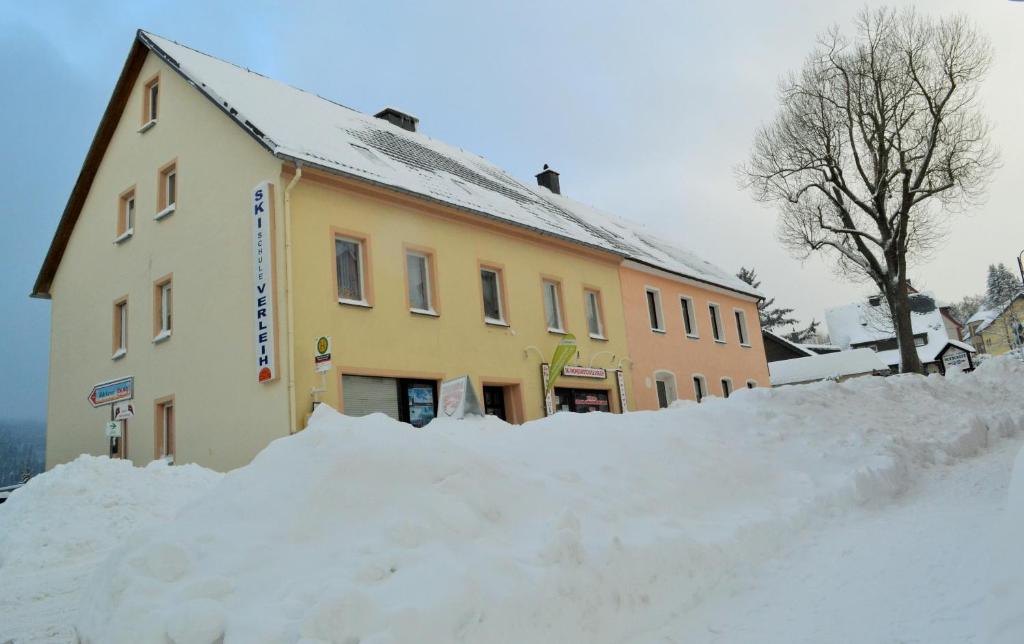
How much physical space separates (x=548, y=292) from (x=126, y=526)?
12.2 metres

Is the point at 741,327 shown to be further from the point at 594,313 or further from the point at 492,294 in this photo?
the point at 492,294

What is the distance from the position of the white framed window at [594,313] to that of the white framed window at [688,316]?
5.33 meters

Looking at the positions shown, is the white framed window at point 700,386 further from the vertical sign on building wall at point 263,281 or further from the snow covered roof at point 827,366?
the snow covered roof at point 827,366

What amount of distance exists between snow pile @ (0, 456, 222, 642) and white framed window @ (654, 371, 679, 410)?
14.5 m

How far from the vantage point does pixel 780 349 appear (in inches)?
1991

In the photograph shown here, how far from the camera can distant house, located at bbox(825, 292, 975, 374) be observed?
59.4m

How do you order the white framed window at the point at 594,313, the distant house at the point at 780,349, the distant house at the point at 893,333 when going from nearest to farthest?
the white framed window at the point at 594,313 < the distant house at the point at 780,349 < the distant house at the point at 893,333

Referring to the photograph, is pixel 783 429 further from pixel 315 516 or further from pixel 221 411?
pixel 221 411

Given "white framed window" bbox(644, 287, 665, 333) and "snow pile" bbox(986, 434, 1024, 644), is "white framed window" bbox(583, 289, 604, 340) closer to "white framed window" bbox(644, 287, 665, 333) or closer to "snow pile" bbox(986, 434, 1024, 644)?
"white framed window" bbox(644, 287, 665, 333)

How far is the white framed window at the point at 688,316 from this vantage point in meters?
26.0

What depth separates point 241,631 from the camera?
4207 millimetres

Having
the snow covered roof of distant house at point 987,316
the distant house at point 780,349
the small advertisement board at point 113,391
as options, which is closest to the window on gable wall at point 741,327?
the distant house at point 780,349

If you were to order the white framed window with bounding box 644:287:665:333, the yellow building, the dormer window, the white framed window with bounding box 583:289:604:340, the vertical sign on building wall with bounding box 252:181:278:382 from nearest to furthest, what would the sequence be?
the vertical sign on building wall with bounding box 252:181:278:382, the yellow building, the dormer window, the white framed window with bounding box 583:289:604:340, the white framed window with bounding box 644:287:665:333

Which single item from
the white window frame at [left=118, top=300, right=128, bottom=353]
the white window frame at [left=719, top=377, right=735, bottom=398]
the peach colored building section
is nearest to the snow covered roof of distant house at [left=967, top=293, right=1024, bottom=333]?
the peach colored building section
